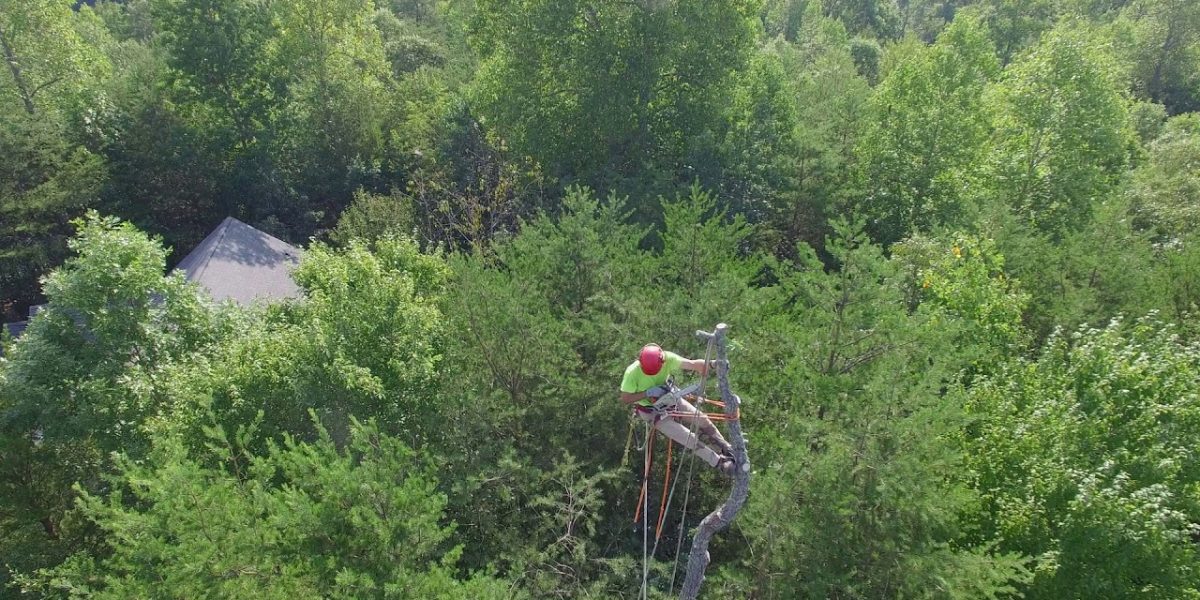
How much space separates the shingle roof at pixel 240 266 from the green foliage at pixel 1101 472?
782 inches

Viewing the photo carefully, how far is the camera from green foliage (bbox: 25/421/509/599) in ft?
30.0

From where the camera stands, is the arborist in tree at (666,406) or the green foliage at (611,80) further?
the green foliage at (611,80)

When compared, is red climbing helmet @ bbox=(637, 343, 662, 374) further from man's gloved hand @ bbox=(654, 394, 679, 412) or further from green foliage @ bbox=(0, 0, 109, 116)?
green foliage @ bbox=(0, 0, 109, 116)

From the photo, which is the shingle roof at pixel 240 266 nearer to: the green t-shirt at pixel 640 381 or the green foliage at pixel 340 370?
the green foliage at pixel 340 370

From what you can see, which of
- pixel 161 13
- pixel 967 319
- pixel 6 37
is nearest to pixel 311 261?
pixel 967 319

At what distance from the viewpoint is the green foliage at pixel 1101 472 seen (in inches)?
386

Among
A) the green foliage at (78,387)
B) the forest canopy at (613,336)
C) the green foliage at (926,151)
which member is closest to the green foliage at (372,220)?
the forest canopy at (613,336)

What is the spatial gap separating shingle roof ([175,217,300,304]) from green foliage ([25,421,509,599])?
12522 millimetres

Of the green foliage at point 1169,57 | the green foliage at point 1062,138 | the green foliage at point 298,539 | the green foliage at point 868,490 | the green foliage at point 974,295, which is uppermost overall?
the green foliage at point 1169,57

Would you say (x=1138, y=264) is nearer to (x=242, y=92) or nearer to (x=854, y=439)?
(x=854, y=439)

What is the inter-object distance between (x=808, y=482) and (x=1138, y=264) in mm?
12322

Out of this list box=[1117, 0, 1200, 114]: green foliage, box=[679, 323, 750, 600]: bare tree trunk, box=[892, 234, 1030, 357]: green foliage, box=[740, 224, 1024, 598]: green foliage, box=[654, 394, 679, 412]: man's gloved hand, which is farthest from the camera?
box=[1117, 0, 1200, 114]: green foliage

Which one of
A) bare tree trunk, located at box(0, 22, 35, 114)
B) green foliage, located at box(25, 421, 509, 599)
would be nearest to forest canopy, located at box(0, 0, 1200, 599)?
green foliage, located at box(25, 421, 509, 599)

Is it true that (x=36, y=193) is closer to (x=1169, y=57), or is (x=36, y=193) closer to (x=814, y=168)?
(x=814, y=168)
